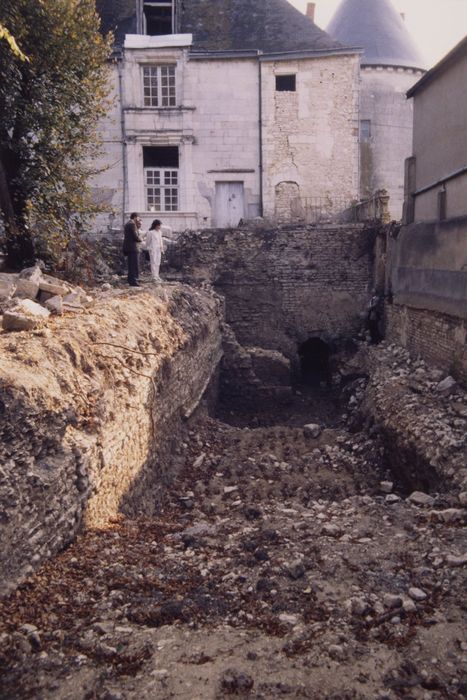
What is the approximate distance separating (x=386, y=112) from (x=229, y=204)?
10.2 metres

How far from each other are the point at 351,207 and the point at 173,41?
28.6 ft

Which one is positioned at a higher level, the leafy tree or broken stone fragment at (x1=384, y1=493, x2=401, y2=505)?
the leafy tree

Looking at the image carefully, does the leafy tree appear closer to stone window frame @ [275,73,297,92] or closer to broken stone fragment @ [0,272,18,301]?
broken stone fragment @ [0,272,18,301]

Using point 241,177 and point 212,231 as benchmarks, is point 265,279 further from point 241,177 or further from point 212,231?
point 241,177

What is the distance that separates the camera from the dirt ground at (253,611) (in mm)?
3688

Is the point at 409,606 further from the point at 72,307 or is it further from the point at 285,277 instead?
the point at 285,277

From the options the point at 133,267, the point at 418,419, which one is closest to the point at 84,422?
the point at 418,419

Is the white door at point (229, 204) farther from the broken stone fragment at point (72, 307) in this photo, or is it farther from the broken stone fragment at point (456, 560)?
the broken stone fragment at point (456, 560)

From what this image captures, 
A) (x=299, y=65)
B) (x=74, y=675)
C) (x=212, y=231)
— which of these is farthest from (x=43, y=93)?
(x=299, y=65)

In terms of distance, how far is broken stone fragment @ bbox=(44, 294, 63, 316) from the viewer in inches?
295

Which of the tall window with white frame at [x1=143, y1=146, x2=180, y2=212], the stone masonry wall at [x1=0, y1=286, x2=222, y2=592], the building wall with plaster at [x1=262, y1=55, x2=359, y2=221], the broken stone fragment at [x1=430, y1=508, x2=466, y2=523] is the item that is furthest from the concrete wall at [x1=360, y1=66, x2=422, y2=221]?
the broken stone fragment at [x1=430, y1=508, x2=466, y2=523]

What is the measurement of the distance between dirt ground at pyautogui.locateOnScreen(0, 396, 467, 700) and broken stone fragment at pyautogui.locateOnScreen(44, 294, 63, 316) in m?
3.00

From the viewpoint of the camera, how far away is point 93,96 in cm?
1124

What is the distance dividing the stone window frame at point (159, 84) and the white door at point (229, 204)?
3475mm
